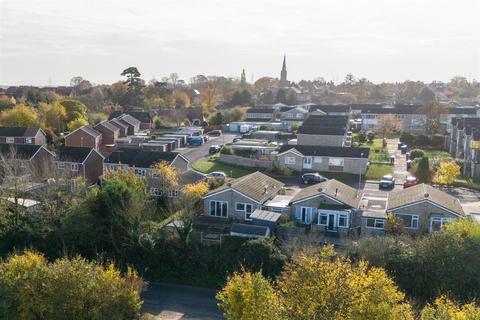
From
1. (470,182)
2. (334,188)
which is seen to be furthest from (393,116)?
(334,188)

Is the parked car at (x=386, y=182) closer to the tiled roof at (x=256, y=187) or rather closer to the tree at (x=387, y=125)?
the tiled roof at (x=256, y=187)

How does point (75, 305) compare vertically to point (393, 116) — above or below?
below

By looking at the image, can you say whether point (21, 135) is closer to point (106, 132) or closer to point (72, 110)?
point (106, 132)

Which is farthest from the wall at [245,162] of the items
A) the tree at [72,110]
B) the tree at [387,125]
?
the tree at [72,110]

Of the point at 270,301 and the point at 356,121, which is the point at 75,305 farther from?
the point at 356,121

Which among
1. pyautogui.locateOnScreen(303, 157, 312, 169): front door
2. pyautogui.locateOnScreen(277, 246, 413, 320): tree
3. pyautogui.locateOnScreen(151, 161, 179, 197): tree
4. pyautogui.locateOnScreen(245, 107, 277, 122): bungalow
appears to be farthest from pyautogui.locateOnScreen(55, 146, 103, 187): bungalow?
pyautogui.locateOnScreen(245, 107, 277, 122): bungalow

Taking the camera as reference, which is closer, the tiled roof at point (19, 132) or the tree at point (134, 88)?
the tiled roof at point (19, 132)

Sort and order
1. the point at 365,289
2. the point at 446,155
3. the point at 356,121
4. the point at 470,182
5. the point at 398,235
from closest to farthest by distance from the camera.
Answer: the point at 365,289 → the point at 398,235 → the point at 470,182 → the point at 446,155 → the point at 356,121
